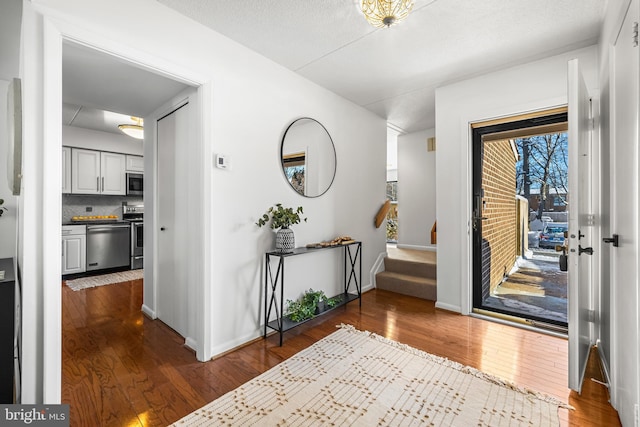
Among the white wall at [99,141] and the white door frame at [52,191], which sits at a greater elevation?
the white wall at [99,141]

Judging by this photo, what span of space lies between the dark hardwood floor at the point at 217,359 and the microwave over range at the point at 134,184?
263 cm

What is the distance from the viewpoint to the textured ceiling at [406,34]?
6.20 feet

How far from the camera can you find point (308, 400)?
1.64 metres

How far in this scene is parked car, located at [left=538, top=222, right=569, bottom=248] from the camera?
9.07 ft

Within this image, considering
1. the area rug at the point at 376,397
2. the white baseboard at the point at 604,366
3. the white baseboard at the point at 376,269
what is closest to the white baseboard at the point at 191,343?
the area rug at the point at 376,397

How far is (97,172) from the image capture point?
492 cm

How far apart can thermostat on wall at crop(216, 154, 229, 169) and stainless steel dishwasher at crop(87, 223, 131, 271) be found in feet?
13.0

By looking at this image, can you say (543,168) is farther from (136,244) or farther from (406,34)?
(136,244)

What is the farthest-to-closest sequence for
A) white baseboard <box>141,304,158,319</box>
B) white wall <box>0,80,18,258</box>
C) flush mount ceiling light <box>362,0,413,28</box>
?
white baseboard <box>141,304,158,319</box> < white wall <box>0,80,18,258</box> < flush mount ceiling light <box>362,0,413,28</box>

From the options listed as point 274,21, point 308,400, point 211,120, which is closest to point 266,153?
point 211,120

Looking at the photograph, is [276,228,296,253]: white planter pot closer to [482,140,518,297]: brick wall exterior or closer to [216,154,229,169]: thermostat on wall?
[216,154,229,169]: thermostat on wall

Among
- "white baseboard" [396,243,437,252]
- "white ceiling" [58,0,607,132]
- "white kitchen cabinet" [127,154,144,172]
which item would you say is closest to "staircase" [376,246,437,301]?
"white baseboard" [396,243,437,252]

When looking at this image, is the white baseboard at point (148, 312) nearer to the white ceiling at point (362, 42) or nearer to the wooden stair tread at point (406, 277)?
the white ceiling at point (362, 42)

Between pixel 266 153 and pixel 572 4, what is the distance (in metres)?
2.35
